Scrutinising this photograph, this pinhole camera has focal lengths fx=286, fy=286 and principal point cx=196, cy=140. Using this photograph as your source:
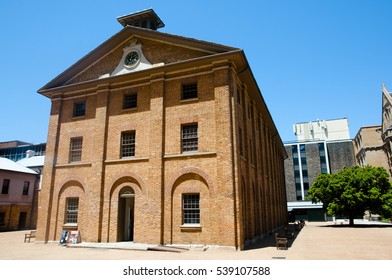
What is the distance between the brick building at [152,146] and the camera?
15.7 meters

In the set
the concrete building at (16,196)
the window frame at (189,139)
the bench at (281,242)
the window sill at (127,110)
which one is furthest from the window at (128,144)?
the concrete building at (16,196)

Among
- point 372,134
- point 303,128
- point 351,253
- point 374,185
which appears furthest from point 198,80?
point 303,128

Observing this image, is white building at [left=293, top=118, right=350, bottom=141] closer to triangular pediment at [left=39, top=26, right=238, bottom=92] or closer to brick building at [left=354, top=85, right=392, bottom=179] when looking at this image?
brick building at [left=354, top=85, right=392, bottom=179]

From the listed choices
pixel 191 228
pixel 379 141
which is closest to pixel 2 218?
pixel 191 228

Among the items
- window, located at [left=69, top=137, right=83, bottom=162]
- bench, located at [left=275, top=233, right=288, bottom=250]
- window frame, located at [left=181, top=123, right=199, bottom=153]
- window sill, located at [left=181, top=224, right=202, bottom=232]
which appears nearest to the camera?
bench, located at [left=275, top=233, right=288, bottom=250]

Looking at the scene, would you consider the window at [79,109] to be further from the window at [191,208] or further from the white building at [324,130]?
the white building at [324,130]

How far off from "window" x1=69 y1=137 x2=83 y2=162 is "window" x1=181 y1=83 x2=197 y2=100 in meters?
8.13

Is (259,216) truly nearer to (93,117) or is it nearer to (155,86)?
(155,86)

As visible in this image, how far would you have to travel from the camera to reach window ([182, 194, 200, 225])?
1584cm

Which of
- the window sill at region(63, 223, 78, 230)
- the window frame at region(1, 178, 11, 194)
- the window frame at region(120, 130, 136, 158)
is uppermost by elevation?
the window frame at region(120, 130, 136, 158)

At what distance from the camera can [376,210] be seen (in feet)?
107

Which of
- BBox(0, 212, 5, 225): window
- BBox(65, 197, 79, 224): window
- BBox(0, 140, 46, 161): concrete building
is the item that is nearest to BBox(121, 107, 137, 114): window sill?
BBox(65, 197, 79, 224): window

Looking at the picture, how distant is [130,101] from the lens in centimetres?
1944

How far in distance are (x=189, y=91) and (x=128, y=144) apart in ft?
17.1
